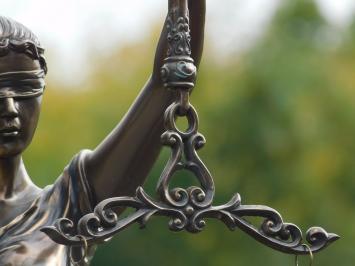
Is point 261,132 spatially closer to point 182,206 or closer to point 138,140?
point 138,140

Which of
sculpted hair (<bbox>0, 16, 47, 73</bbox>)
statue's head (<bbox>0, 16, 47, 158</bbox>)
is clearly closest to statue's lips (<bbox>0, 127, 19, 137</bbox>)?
statue's head (<bbox>0, 16, 47, 158</bbox>)

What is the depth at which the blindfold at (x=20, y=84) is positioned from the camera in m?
9.00

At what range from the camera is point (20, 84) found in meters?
9.05

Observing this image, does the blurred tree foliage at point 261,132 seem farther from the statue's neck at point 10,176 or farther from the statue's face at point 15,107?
the statue's face at point 15,107

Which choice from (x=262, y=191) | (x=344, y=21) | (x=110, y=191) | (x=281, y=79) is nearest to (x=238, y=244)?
(x=262, y=191)

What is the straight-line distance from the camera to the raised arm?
8.98m

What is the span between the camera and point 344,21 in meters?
42.2

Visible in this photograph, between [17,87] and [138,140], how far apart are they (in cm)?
61

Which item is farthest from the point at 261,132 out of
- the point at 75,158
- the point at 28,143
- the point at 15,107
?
the point at 15,107

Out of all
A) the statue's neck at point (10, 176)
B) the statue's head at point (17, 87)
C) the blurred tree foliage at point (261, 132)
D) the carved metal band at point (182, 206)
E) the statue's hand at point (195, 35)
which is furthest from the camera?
the blurred tree foliage at point (261, 132)

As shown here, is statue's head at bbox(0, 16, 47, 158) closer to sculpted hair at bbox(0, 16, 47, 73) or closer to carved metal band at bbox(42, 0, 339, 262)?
sculpted hair at bbox(0, 16, 47, 73)

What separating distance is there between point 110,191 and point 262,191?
26544mm

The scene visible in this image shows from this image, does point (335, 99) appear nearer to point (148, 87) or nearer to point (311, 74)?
point (311, 74)

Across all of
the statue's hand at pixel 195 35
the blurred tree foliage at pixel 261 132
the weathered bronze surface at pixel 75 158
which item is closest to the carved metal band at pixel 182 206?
the weathered bronze surface at pixel 75 158
